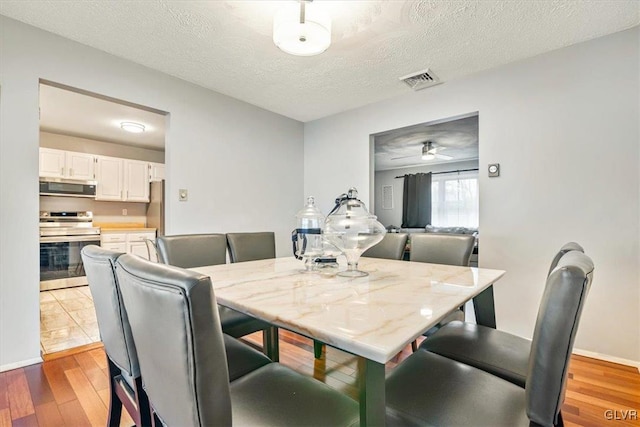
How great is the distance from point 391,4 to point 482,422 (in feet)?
6.73

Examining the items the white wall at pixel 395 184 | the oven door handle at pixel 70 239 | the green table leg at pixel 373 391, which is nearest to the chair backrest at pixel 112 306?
the green table leg at pixel 373 391

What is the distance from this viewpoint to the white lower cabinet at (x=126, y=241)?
14.8 ft

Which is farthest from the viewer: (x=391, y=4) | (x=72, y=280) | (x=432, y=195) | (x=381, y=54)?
(x=432, y=195)

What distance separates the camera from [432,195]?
282 inches

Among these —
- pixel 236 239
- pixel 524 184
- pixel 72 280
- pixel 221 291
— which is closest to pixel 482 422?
pixel 221 291

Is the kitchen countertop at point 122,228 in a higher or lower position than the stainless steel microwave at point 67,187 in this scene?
lower

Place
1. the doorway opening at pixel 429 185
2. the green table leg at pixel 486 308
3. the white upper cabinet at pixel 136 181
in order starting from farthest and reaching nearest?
the doorway opening at pixel 429 185
the white upper cabinet at pixel 136 181
the green table leg at pixel 486 308

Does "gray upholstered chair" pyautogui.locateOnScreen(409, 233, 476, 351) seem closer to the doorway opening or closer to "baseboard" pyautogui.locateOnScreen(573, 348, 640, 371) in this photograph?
"baseboard" pyautogui.locateOnScreen(573, 348, 640, 371)

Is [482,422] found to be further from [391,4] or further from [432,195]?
[432,195]

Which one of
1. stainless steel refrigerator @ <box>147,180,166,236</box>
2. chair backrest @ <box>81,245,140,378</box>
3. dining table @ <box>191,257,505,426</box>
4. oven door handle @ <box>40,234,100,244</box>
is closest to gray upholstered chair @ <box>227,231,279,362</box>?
dining table @ <box>191,257,505,426</box>

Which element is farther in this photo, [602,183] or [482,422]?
[602,183]

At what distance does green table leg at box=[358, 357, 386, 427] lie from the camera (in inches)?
25.0

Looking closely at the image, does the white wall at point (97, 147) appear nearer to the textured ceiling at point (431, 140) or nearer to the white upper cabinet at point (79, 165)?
the white upper cabinet at point (79, 165)

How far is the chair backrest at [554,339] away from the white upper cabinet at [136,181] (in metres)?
5.64
